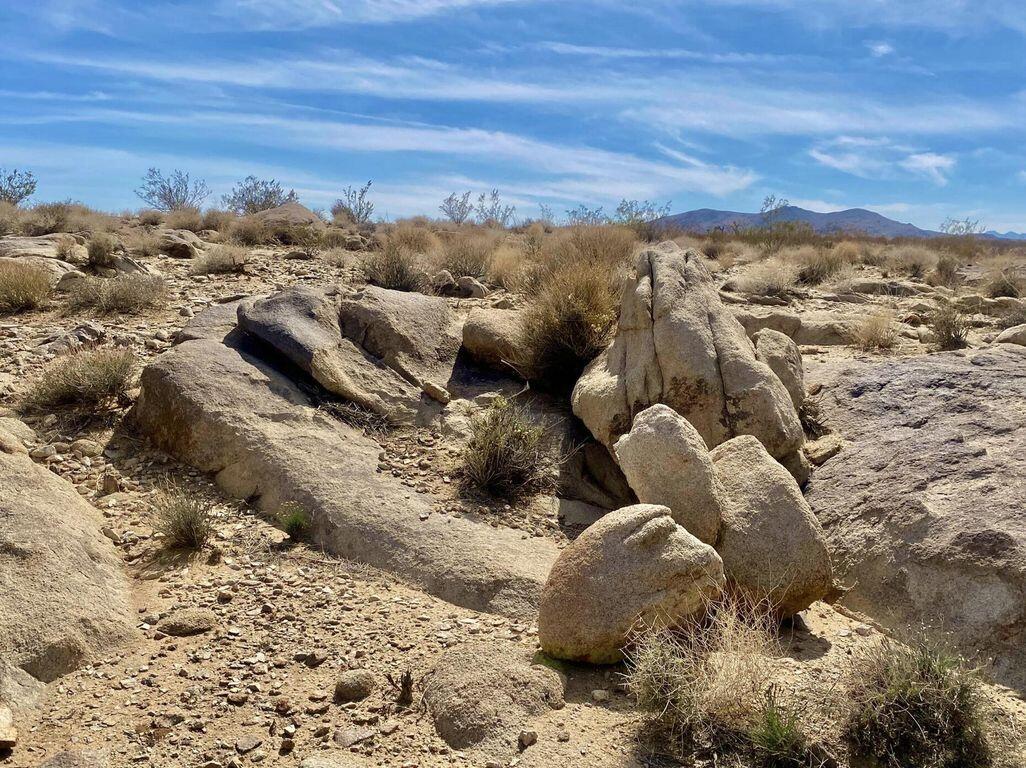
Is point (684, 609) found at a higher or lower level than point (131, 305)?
lower

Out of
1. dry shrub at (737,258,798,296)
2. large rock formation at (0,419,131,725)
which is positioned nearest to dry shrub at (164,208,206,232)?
dry shrub at (737,258,798,296)

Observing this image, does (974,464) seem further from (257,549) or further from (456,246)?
(456,246)

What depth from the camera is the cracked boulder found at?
21.4ft

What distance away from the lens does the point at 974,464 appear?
527cm

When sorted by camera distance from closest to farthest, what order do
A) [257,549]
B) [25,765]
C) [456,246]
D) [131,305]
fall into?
1. [25,765]
2. [257,549]
3. [131,305]
4. [456,246]

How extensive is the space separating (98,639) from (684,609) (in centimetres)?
279

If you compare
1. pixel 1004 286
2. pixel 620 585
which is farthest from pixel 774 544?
pixel 1004 286

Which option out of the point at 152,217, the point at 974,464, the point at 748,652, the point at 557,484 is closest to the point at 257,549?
the point at 557,484

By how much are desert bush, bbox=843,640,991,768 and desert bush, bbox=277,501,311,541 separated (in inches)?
124

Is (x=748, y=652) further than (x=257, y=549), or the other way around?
(x=257, y=549)

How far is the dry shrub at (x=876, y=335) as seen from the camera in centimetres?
846

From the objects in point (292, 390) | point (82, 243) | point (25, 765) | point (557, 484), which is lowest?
point (25, 765)

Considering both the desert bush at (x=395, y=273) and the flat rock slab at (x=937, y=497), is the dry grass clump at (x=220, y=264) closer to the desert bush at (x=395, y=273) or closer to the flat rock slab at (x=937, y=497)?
the desert bush at (x=395, y=273)

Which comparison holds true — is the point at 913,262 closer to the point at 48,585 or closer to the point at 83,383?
the point at 83,383
